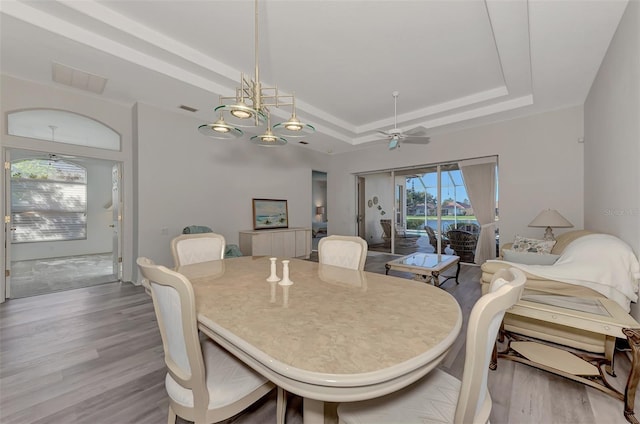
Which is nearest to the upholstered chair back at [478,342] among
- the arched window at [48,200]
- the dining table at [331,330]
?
the dining table at [331,330]

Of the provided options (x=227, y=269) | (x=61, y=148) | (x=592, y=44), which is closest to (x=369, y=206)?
(x=592, y=44)

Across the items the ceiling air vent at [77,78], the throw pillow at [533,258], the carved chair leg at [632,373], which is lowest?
the carved chair leg at [632,373]

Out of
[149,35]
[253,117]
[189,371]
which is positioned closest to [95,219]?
[149,35]

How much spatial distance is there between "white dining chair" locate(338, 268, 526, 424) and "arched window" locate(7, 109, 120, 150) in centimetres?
506

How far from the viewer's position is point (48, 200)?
6.33m

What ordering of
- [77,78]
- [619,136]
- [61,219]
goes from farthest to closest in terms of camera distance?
[61,219], [77,78], [619,136]

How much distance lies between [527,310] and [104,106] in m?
5.77

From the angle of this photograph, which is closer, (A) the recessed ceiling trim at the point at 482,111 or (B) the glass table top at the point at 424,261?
(B) the glass table top at the point at 424,261

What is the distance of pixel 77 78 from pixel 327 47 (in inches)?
127

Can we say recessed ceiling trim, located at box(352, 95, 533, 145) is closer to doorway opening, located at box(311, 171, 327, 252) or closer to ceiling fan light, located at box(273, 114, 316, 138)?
ceiling fan light, located at box(273, 114, 316, 138)

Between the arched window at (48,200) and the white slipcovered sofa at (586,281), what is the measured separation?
8.62 meters

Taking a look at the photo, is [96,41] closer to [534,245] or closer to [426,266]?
[426,266]

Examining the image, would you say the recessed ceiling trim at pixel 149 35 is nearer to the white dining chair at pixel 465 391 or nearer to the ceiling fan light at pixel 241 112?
the ceiling fan light at pixel 241 112

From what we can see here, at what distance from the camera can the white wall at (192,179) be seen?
416cm
